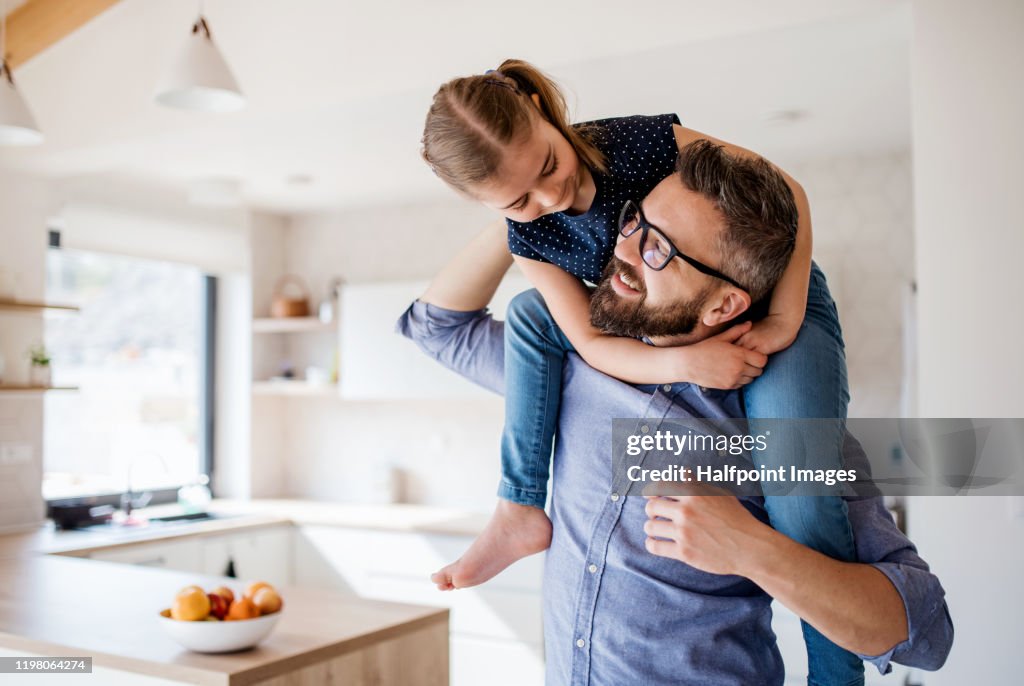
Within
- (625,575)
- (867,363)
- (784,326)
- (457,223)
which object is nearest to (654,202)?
(784,326)

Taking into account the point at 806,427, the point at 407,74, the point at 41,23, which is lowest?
the point at 806,427

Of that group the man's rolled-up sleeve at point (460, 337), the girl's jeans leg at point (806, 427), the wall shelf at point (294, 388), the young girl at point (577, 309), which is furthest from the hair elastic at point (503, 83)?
the wall shelf at point (294, 388)

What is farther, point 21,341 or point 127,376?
point 127,376

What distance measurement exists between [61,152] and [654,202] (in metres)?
3.69

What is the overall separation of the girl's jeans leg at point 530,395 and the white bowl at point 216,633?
3.32 feet

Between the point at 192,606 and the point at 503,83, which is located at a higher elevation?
the point at 503,83

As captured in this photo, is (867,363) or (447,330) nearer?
(447,330)

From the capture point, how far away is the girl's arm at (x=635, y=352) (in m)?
1.11

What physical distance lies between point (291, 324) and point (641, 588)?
4.53 metres

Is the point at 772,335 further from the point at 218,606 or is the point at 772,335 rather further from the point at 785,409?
the point at 218,606

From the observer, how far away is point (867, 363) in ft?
13.7

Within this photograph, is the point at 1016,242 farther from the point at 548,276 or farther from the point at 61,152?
the point at 61,152

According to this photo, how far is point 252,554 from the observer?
4.58 metres

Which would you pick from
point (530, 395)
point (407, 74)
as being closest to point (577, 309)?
point (530, 395)
